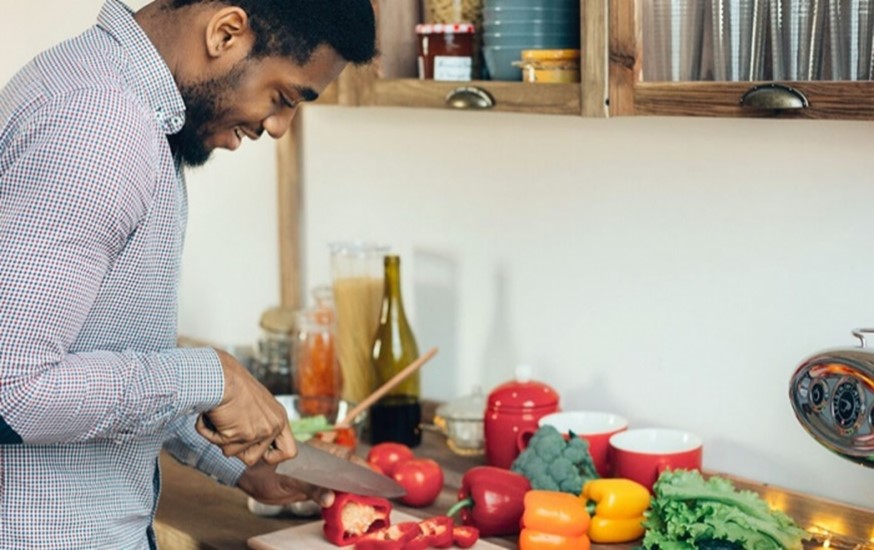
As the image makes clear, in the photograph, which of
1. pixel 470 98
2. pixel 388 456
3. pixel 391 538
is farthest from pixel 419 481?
pixel 470 98

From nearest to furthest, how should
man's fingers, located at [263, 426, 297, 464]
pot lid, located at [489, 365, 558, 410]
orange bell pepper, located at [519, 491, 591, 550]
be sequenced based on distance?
1. man's fingers, located at [263, 426, 297, 464]
2. orange bell pepper, located at [519, 491, 591, 550]
3. pot lid, located at [489, 365, 558, 410]

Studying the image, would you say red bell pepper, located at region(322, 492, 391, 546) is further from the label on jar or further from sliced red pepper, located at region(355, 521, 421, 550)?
the label on jar

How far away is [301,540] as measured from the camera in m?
1.78

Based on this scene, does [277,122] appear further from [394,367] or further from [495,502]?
[394,367]

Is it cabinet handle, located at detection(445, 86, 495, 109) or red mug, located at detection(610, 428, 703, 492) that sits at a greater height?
cabinet handle, located at detection(445, 86, 495, 109)

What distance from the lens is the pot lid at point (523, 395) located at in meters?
2.01

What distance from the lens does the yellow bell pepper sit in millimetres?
1744

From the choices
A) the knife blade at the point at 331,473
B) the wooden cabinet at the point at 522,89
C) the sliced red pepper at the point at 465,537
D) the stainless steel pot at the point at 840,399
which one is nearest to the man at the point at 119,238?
the knife blade at the point at 331,473

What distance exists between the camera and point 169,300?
147 centimetres

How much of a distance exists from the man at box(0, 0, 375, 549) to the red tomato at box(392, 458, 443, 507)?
0.39m

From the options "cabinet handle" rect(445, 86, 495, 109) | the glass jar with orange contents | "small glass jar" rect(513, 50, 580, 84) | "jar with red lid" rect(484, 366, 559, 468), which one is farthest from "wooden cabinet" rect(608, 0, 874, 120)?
the glass jar with orange contents

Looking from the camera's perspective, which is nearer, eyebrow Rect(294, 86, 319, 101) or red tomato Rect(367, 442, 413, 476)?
eyebrow Rect(294, 86, 319, 101)

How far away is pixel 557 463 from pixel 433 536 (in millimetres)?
220

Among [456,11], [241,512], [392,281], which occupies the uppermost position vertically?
[456,11]
